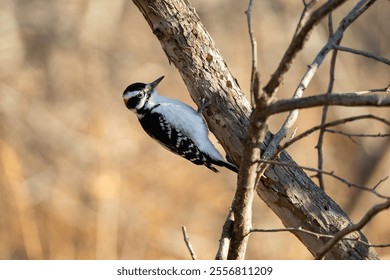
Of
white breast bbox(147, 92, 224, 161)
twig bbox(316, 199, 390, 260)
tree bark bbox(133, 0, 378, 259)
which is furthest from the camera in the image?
white breast bbox(147, 92, 224, 161)

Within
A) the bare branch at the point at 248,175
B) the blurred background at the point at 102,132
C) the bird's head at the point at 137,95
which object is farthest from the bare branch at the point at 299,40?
the blurred background at the point at 102,132

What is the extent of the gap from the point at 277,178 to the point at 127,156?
3174 millimetres

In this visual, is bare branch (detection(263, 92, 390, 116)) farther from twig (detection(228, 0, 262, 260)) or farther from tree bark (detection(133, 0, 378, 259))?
tree bark (detection(133, 0, 378, 259))

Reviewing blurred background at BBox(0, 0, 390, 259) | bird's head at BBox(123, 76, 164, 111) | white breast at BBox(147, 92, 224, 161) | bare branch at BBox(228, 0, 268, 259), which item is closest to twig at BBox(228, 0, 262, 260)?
bare branch at BBox(228, 0, 268, 259)

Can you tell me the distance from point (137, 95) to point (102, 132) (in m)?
2.23

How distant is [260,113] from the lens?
1771 millimetres

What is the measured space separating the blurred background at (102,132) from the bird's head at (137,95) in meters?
2.05

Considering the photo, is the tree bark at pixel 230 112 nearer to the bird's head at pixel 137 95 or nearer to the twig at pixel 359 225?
the twig at pixel 359 225

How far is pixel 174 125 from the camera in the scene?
3.27 meters

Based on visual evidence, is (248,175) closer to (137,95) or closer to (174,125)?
(174,125)

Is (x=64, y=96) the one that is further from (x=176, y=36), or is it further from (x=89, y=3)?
(x=176, y=36)

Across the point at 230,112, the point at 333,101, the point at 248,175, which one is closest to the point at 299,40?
the point at 333,101

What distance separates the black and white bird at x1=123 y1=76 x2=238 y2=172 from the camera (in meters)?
3.15
